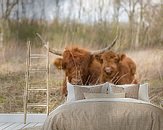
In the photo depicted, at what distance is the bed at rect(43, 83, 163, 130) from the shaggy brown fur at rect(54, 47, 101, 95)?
227 centimetres

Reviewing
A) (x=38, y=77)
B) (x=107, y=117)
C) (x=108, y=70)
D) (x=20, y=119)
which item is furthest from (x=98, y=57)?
(x=107, y=117)

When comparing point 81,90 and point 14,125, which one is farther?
point 14,125

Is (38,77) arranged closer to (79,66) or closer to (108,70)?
(79,66)

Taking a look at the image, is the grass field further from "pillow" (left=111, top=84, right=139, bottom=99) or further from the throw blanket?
the throw blanket

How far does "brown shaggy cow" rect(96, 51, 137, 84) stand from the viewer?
6762mm

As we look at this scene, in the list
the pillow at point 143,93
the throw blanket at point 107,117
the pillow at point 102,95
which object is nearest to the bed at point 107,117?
the throw blanket at point 107,117

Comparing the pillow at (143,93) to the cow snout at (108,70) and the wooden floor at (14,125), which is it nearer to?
the cow snout at (108,70)

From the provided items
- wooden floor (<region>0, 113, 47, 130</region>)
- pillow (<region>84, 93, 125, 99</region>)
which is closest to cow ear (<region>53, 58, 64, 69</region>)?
wooden floor (<region>0, 113, 47, 130</region>)

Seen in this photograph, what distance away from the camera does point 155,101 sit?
6773 mm

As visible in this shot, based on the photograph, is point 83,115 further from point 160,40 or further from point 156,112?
point 160,40

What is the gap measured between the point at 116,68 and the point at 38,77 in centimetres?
148

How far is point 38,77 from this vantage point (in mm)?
6938

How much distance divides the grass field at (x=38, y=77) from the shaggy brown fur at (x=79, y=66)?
169 mm

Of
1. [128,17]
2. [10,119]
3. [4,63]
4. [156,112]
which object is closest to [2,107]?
[10,119]
